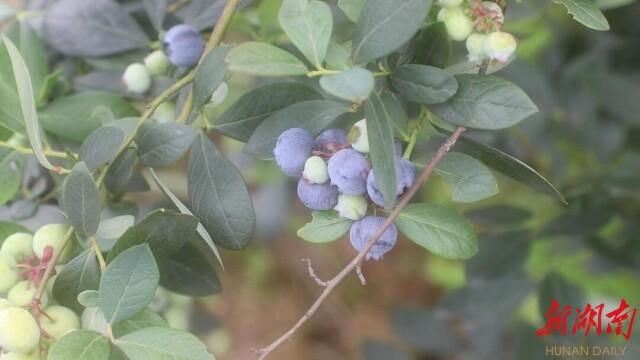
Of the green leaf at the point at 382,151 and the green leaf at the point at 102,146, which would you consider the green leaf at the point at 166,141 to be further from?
the green leaf at the point at 382,151

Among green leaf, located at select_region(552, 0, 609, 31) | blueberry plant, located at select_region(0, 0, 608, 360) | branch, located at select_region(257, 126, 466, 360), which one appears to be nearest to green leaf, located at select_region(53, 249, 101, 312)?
blueberry plant, located at select_region(0, 0, 608, 360)

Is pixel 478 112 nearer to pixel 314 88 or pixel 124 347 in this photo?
pixel 314 88

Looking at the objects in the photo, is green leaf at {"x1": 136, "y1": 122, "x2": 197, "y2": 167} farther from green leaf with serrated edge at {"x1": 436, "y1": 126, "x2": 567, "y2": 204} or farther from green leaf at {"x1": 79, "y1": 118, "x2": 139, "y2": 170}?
green leaf with serrated edge at {"x1": 436, "y1": 126, "x2": 567, "y2": 204}

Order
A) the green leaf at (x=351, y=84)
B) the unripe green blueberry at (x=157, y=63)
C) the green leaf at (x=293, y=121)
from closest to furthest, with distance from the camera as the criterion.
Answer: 1. the green leaf at (x=351, y=84)
2. the green leaf at (x=293, y=121)
3. the unripe green blueberry at (x=157, y=63)

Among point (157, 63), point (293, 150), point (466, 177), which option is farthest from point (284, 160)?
point (157, 63)

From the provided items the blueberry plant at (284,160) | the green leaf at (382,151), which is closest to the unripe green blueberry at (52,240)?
the blueberry plant at (284,160)

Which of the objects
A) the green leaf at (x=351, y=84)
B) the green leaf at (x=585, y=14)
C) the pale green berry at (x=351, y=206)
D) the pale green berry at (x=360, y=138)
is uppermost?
the green leaf at (x=351, y=84)
